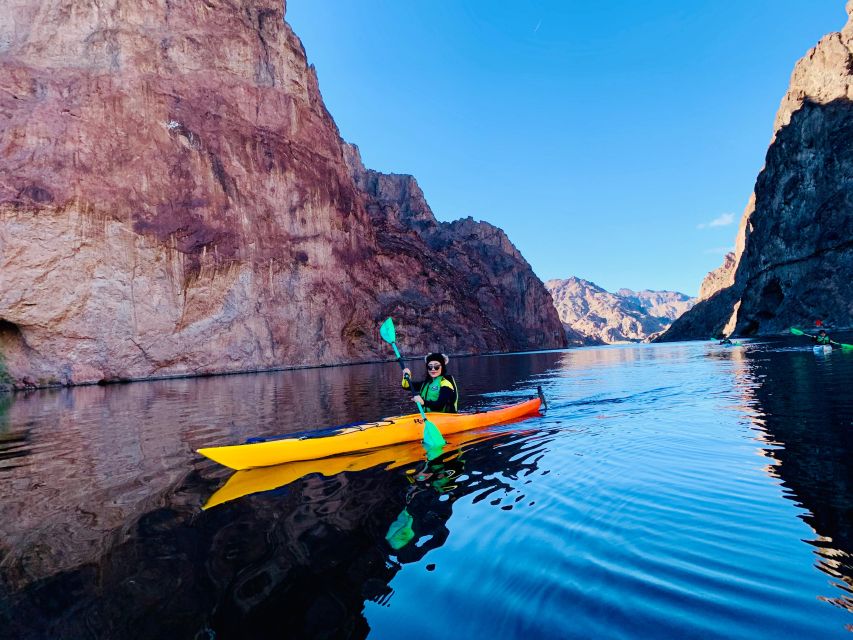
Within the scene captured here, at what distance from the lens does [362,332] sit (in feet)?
188

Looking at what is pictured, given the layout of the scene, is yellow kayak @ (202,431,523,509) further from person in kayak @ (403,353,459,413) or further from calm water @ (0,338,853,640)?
person in kayak @ (403,353,459,413)

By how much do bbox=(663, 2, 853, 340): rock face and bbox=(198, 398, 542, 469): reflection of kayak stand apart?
74920 millimetres

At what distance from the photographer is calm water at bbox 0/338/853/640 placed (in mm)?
3105

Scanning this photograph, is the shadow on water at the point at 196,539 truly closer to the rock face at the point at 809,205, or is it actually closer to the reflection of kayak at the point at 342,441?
the reflection of kayak at the point at 342,441

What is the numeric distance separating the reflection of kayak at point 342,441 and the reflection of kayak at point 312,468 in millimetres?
128

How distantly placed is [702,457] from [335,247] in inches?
2010

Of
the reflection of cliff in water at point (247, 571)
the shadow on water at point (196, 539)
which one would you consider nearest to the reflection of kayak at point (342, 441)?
the shadow on water at point (196, 539)

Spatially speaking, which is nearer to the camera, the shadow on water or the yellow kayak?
the shadow on water

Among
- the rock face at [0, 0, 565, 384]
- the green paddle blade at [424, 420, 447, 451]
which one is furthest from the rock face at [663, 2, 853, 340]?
the green paddle blade at [424, 420, 447, 451]

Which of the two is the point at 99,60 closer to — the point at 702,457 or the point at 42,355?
the point at 42,355

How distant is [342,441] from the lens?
8.52 meters

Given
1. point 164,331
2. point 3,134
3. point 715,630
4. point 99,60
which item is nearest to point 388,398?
point 715,630

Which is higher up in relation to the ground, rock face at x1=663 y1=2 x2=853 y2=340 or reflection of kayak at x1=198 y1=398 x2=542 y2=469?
rock face at x1=663 y1=2 x2=853 y2=340

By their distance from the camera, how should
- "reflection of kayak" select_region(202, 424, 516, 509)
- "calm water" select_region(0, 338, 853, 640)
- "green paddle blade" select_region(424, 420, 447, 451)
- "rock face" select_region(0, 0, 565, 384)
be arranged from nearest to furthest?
"calm water" select_region(0, 338, 853, 640)
"reflection of kayak" select_region(202, 424, 516, 509)
"green paddle blade" select_region(424, 420, 447, 451)
"rock face" select_region(0, 0, 565, 384)
